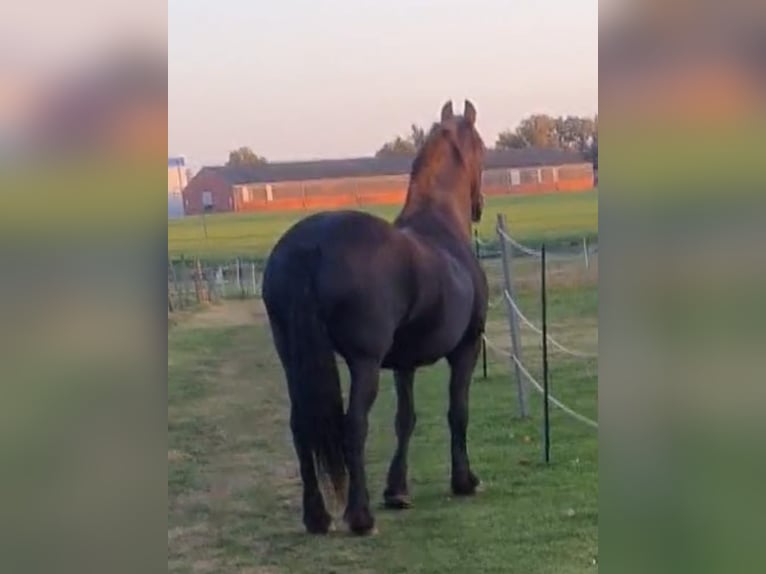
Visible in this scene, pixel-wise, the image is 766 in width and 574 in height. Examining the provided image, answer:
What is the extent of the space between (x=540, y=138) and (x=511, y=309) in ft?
2.54

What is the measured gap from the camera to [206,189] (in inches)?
82.3

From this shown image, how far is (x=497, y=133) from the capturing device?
2312 millimetres

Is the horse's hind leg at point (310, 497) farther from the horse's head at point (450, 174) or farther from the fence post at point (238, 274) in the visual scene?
the horse's head at point (450, 174)

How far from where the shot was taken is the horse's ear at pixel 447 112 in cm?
223

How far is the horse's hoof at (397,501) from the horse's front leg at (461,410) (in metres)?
0.15

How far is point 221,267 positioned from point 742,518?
4.27 ft

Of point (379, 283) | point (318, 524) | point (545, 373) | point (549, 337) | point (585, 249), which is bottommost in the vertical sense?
point (318, 524)

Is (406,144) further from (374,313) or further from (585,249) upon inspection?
(374,313)

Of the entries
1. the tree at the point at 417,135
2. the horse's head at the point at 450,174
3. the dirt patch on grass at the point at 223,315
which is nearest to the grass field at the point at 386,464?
the dirt patch on grass at the point at 223,315

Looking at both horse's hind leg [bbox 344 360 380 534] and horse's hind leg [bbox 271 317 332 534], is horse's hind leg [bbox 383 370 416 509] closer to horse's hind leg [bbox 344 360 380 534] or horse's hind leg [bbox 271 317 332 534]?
horse's hind leg [bbox 344 360 380 534]

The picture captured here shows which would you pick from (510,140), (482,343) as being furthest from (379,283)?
(510,140)

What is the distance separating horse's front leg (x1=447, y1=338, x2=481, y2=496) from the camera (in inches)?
109

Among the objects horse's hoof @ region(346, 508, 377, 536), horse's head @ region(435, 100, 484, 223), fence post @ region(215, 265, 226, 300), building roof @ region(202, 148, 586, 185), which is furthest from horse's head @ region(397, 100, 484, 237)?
horse's hoof @ region(346, 508, 377, 536)

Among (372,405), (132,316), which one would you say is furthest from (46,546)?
(372,405)
